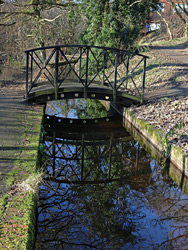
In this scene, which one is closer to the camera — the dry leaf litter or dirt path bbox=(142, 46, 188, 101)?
the dry leaf litter

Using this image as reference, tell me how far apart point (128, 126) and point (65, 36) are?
39.4 feet

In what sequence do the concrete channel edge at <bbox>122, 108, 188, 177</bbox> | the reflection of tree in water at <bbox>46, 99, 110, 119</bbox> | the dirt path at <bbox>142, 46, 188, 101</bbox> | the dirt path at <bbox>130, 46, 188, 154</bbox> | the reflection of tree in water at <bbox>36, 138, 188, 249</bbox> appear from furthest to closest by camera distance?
the reflection of tree in water at <bbox>46, 99, 110, 119</bbox> → the dirt path at <bbox>142, 46, 188, 101</bbox> → the dirt path at <bbox>130, 46, 188, 154</bbox> → the concrete channel edge at <bbox>122, 108, 188, 177</bbox> → the reflection of tree in water at <bbox>36, 138, 188, 249</bbox>

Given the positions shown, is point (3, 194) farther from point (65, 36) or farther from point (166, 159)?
point (65, 36)

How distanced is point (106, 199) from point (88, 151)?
314 cm

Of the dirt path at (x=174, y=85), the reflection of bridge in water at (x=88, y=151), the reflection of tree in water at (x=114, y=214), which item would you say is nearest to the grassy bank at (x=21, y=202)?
the reflection of tree in water at (x=114, y=214)

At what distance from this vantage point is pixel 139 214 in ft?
19.7

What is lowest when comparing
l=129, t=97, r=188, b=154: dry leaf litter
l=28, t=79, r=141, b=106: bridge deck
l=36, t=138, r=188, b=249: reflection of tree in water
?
l=36, t=138, r=188, b=249: reflection of tree in water

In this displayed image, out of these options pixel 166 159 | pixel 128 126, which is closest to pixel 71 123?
pixel 128 126

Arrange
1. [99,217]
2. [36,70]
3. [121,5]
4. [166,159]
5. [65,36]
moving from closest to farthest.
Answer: [99,217]
[166,159]
[121,5]
[36,70]
[65,36]

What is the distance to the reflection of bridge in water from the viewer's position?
7.75 meters

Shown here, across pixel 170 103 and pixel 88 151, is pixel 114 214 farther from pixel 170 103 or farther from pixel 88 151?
pixel 170 103

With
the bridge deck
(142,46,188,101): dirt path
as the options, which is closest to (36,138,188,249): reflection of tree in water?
the bridge deck

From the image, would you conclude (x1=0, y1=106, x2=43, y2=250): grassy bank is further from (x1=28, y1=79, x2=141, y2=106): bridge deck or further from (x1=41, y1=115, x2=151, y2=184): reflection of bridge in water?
(x1=28, y1=79, x2=141, y2=106): bridge deck

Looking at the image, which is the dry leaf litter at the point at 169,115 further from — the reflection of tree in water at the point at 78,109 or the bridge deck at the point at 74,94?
the reflection of tree in water at the point at 78,109
